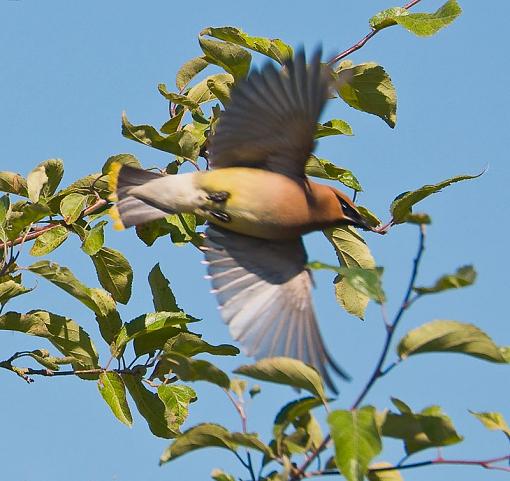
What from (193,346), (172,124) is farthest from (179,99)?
(193,346)

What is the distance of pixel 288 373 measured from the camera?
275 centimetres

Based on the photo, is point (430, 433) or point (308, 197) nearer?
point (430, 433)

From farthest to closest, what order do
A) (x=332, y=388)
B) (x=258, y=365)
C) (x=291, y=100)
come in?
(x=291, y=100), (x=332, y=388), (x=258, y=365)

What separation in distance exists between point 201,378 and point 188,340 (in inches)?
47.0

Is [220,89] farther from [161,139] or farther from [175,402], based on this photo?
[175,402]

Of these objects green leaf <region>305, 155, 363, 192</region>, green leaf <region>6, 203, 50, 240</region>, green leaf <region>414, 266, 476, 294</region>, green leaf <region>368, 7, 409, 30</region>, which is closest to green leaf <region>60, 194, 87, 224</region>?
green leaf <region>6, 203, 50, 240</region>

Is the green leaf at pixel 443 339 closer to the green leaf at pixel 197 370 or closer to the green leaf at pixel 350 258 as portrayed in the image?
the green leaf at pixel 197 370

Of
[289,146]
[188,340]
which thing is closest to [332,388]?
[188,340]

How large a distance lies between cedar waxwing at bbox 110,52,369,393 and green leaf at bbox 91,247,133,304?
0.13m

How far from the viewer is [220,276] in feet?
14.4

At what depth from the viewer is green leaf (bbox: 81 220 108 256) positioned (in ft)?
13.5

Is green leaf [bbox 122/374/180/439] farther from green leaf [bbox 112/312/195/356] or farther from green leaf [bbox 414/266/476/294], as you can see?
green leaf [bbox 414/266/476/294]

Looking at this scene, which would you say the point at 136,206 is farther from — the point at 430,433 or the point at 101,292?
the point at 430,433

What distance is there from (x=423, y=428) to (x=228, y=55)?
1992mm
